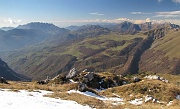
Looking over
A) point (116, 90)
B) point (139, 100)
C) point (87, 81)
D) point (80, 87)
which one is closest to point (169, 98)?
point (139, 100)

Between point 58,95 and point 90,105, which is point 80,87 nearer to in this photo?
point 58,95

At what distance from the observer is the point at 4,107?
21.6m

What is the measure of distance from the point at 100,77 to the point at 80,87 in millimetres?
30396

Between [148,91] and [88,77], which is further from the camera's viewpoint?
[88,77]

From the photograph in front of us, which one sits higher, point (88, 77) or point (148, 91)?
point (148, 91)

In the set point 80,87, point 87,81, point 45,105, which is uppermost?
point 45,105

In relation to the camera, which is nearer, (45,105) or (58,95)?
(45,105)

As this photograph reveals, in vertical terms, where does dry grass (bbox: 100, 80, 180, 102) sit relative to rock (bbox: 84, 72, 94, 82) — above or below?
above

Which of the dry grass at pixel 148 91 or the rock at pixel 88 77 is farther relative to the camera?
the rock at pixel 88 77

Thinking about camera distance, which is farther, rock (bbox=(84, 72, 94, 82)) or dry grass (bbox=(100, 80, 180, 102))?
rock (bbox=(84, 72, 94, 82))

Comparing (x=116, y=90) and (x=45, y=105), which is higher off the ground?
(x=45, y=105)

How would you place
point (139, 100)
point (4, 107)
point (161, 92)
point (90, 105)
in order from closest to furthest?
point (4, 107) < point (90, 105) < point (139, 100) < point (161, 92)

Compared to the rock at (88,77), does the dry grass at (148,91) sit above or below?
above

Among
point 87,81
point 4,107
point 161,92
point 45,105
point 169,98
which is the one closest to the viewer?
point 4,107
